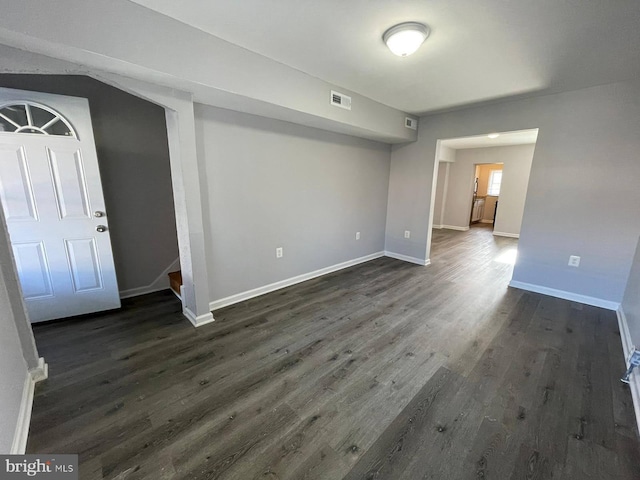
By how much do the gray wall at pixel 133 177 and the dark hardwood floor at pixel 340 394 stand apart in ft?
2.06

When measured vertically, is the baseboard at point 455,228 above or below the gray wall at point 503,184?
below

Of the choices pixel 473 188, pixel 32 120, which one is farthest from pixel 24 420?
pixel 473 188

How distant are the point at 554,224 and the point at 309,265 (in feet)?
10.4

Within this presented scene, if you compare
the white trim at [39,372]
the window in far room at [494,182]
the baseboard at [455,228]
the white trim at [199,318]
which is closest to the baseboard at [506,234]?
the baseboard at [455,228]

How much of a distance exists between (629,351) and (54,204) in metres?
5.20

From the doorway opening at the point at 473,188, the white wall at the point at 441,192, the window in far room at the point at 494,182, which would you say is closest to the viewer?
the doorway opening at the point at 473,188

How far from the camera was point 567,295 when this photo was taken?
3.18 metres

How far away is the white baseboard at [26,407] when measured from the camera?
128 centimetres

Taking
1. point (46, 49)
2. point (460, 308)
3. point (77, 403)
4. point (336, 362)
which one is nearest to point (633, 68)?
point (460, 308)

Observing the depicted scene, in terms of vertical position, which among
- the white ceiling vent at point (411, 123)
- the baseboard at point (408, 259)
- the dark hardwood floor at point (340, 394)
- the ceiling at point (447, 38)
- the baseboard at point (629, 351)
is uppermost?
the ceiling at point (447, 38)

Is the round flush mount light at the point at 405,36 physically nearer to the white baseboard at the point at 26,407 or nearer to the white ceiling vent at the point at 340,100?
the white ceiling vent at the point at 340,100

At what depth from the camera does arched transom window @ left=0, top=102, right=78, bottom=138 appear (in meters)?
2.16

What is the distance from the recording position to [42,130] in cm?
228

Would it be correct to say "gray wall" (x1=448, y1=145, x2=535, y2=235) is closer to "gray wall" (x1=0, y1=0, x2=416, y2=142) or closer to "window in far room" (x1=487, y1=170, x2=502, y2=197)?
"window in far room" (x1=487, y1=170, x2=502, y2=197)
